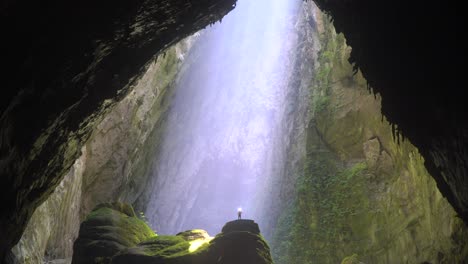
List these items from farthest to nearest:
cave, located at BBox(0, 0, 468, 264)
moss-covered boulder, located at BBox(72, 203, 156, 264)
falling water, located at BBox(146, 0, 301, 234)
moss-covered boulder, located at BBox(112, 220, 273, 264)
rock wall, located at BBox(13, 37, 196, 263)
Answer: falling water, located at BBox(146, 0, 301, 234) → rock wall, located at BBox(13, 37, 196, 263) → moss-covered boulder, located at BBox(72, 203, 156, 264) → moss-covered boulder, located at BBox(112, 220, 273, 264) → cave, located at BBox(0, 0, 468, 264)

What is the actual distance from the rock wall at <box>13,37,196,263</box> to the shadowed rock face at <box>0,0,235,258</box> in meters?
1.92

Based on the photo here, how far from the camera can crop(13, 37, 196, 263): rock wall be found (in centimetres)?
1159

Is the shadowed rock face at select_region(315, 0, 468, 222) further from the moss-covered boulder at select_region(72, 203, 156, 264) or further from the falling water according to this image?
the falling water

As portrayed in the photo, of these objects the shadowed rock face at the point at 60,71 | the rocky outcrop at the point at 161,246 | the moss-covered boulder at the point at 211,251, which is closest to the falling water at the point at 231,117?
the rocky outcrop at the point at 161,246

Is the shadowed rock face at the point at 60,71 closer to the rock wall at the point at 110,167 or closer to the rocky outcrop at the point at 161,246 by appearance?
the rock wall at the point at 110,167

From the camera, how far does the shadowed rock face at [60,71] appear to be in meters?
4.79

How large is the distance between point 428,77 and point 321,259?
13634 millimetres

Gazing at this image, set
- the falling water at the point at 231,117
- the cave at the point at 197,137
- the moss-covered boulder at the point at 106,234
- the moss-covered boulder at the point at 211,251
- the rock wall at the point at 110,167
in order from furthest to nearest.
Result: 1. the falling water at the point at 231,117
2. the rock wall at the point at 110,167
3. the moss-covered boulder at the point at 106,234
4. the moss-covered boulder at the point at 211,251
5. the cave at the point at 197,137

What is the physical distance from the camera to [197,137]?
1433 inches

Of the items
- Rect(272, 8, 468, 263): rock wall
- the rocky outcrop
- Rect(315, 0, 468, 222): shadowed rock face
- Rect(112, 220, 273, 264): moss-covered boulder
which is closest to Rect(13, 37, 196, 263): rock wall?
the rocky outcrop

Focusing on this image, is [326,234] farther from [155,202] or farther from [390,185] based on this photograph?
[155,202]

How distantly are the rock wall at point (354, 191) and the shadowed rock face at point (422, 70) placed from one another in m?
4.62

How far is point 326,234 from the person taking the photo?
17703mm

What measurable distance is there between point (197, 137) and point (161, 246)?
2622 centimetres
